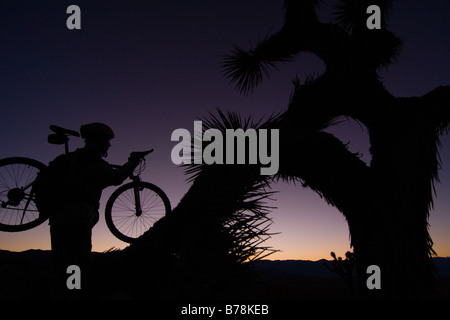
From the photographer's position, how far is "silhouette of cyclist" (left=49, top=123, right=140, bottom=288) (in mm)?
2297

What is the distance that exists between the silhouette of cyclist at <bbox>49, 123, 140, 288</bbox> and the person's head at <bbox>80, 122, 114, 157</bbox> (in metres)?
0.02

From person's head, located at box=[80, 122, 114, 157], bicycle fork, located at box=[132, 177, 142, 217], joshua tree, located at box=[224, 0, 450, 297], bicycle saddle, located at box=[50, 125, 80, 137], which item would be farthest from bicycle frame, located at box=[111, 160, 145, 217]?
joshua tree, located at box=[224, 0, 450, 297]

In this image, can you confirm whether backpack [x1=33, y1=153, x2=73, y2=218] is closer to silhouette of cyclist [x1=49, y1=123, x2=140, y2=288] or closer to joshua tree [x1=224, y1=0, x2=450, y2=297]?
silhouette of cyclist [x1=49, y1=123, x2=140, y2=288]

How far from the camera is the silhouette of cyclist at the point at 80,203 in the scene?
7.54 ft

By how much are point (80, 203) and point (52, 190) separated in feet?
1.00

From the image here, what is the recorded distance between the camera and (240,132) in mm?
2033

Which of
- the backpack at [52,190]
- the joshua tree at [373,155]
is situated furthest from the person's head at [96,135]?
the joshua tree at [373,155]

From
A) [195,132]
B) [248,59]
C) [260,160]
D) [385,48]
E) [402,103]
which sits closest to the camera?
[260,160]

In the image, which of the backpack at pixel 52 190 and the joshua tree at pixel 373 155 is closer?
the backpack at pixel 52 190

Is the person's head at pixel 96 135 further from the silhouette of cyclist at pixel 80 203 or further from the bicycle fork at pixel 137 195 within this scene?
the bicycle fork at pixel 137 195

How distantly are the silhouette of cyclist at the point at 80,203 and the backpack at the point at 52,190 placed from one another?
0.10 feet
